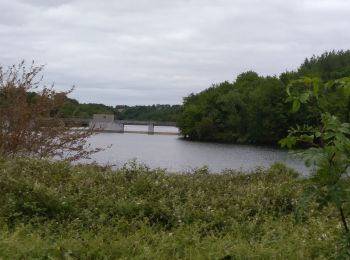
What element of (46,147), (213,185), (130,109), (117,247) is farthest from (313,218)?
(130,109)

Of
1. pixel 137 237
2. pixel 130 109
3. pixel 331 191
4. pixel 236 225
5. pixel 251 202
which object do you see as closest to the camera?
pixel 331 191

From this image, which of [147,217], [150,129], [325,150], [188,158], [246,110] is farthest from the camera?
[150,129]

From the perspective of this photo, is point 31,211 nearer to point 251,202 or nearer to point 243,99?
point 251,202

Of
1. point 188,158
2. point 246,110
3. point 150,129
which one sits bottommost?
point 188,158

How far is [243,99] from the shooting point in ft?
282

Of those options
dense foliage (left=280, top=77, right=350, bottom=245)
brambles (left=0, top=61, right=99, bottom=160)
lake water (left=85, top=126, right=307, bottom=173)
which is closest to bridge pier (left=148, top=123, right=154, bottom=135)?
lake water (left=85, top=126, right=307, bottom=173)

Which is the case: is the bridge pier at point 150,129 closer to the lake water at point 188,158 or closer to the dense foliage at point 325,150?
the lake water at point 188,158

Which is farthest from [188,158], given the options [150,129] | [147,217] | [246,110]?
[150,129]

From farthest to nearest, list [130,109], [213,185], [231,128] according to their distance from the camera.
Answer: [130,109] → [231,128] → [213,185]

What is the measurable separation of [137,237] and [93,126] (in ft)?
32.3

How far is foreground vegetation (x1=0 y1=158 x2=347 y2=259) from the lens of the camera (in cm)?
484

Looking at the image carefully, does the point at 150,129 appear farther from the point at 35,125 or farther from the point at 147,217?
the point at 147,217

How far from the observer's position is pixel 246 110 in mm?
82500

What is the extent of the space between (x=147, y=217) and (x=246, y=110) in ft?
253
